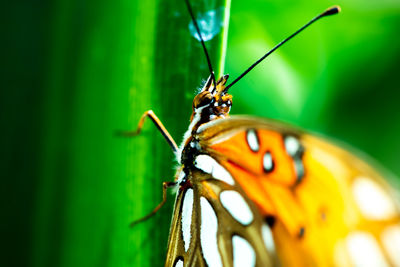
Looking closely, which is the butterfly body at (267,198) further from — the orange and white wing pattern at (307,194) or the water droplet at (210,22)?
the water droplet at (210,22)

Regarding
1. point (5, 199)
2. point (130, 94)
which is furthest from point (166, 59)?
point (5, 199)

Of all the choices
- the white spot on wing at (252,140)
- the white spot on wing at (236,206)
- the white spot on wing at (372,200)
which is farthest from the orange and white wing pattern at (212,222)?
the white spot on wing at (372,200)

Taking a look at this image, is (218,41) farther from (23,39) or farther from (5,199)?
(5,199)

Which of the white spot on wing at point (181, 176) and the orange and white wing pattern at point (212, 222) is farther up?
the white spot on wing at point (181, 176)

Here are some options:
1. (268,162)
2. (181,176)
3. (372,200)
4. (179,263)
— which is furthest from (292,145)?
(179,263)

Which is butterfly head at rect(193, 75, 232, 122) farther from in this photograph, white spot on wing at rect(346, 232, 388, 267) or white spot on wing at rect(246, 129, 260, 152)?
white spot on wing at rect(346, 232, 388, 267)

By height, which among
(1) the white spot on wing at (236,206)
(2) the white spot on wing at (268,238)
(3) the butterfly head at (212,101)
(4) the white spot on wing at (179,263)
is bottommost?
(4) the white spot on wing at (179,263)

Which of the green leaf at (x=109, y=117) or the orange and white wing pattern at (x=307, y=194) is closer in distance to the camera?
the orange and white wing pattern at (x=307, y=194)
